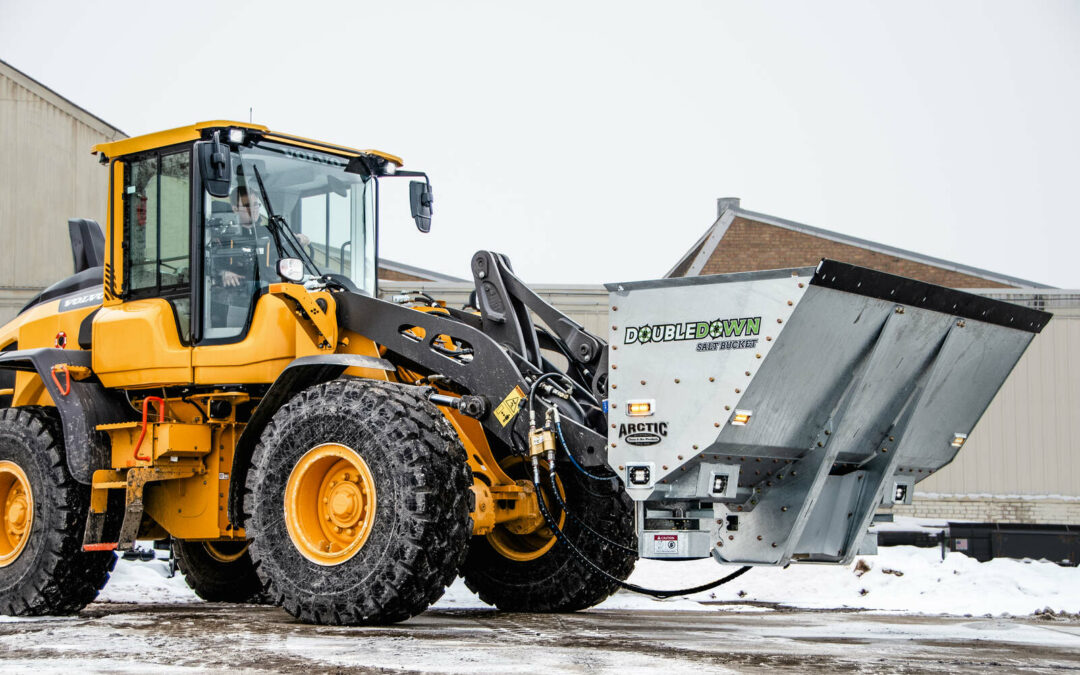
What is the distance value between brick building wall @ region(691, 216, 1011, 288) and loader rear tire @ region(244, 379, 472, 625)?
840 inches

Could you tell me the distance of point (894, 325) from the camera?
7039mm

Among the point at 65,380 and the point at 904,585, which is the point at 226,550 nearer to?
the point at 65,380

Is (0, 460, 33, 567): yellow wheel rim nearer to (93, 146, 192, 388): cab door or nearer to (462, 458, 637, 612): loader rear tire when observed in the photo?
(93, 146, 192, 388): cab door

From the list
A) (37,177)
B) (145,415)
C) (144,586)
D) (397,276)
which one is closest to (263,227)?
(145,415)

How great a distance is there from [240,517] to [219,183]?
210 centimetres

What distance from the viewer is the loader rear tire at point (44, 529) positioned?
8695mm

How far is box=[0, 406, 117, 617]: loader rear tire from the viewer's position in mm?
8695

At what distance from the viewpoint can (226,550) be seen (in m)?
10.1

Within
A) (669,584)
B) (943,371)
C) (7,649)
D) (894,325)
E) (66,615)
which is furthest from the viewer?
(669,584)

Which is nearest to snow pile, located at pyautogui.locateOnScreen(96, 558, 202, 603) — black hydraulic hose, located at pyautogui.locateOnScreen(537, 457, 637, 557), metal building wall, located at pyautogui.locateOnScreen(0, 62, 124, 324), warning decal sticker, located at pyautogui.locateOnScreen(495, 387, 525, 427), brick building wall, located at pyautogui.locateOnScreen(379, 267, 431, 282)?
black hydraulic hose, located at pyautogui.locateOnScreen(537, 457, 637, 557)

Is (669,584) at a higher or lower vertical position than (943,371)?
lower

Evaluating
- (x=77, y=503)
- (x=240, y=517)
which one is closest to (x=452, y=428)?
(x=240, y=517)

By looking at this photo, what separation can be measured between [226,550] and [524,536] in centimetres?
262

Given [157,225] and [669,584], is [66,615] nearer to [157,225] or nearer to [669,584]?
[157,225]
